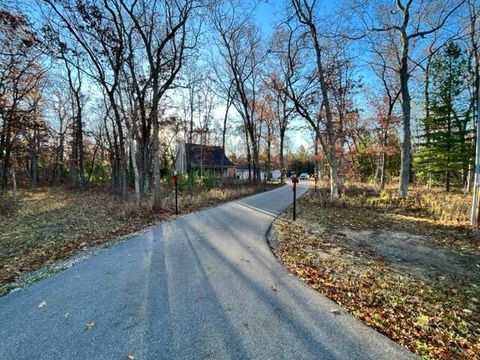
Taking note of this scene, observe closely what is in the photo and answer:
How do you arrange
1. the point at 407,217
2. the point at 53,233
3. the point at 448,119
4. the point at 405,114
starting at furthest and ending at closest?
the point at 448,119, the point at 405,114, the point at 407,217, the point at 53,233

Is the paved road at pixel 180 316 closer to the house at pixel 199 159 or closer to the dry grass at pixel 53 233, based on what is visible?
the dry grass at pixel 53 233

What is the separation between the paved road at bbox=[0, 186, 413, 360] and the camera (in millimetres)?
2307

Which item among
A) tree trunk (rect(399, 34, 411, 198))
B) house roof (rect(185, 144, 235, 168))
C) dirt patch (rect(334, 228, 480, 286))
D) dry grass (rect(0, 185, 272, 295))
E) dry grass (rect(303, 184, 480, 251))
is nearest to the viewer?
dirt patch (rect(334, 228, 480, 286))

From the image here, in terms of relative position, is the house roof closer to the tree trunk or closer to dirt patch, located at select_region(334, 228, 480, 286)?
the tree trunk

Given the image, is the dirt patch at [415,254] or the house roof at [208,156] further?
the house roof at [208,156]

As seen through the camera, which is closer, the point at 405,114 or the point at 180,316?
the point at 180,316

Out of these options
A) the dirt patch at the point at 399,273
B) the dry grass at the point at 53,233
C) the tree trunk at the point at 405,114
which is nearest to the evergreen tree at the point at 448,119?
the tree trunk at the point at 405,114

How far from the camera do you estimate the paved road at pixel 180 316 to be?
2307mm

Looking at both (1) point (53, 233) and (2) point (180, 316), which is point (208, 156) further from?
(2) point (180, 316)

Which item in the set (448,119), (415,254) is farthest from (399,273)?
(448,119)

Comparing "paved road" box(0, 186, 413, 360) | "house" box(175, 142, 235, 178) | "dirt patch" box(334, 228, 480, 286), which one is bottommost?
"dirt patch" box(334, 228, 480, 286)

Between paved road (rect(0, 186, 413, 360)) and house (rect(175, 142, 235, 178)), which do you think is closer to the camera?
paved road (rect(0, 186, 413, 360))

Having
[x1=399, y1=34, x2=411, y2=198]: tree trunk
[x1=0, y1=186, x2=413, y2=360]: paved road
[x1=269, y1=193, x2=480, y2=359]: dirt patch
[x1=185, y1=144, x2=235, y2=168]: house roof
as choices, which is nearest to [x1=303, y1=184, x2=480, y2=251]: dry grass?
[x1=269, y1=193, x2=480, y2=359]: dirt patch

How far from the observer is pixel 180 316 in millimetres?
2818
